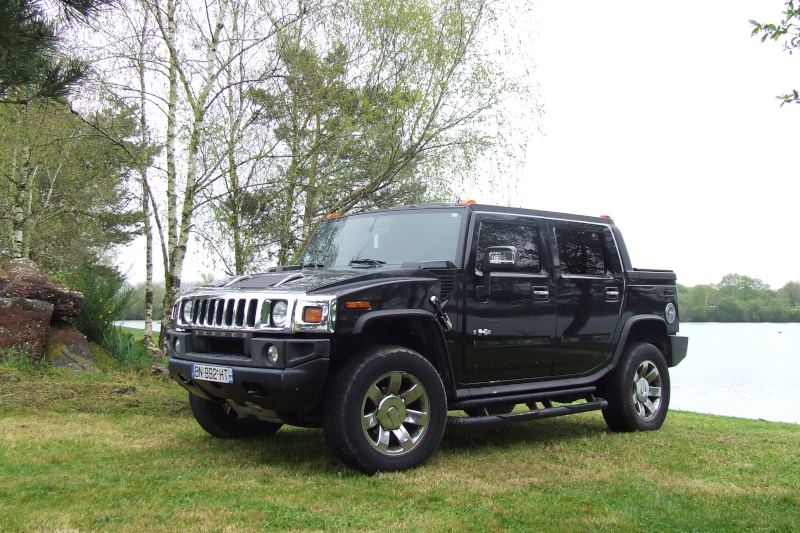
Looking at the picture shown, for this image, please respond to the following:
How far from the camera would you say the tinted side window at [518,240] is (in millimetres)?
6520

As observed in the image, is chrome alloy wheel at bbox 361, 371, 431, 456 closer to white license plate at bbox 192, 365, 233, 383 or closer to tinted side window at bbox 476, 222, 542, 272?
white license plate at bbox 192, 365, 233, 383

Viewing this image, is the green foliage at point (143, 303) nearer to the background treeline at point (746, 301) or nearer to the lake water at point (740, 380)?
the lake water at point (740, 380)

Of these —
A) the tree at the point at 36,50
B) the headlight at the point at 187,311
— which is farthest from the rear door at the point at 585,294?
the tree at the point at 36,50

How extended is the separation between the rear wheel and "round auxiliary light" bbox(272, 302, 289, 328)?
1530mm

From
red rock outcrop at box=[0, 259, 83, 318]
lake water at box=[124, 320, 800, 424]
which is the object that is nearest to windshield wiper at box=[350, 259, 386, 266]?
red rock outcrop at box=[0, 259, 83, 318]

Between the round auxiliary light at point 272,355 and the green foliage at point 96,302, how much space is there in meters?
7.14

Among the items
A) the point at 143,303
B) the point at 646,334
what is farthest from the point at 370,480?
the point at 143,303

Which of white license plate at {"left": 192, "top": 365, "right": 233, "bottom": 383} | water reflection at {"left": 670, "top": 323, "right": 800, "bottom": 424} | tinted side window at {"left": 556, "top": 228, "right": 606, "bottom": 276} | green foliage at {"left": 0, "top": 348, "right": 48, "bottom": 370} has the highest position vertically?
tinted side window at {"left": 556, "top": 228, "right": 606, "bottom": 276}

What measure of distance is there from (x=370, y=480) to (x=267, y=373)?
1.02 metres

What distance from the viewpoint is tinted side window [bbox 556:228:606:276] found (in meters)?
7.18

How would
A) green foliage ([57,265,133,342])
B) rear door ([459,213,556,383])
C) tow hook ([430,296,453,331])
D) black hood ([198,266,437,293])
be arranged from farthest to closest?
green foliage ([57,265,133,342]), rear door ([459,213,556,383]), tow hook ([430,296,453,331]), black hood ([198,266,437,293])

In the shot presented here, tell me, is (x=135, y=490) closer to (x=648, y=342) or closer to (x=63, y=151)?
(x=648, y=342)

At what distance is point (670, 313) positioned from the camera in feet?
26.5

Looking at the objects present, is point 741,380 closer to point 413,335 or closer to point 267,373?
point 413,335
